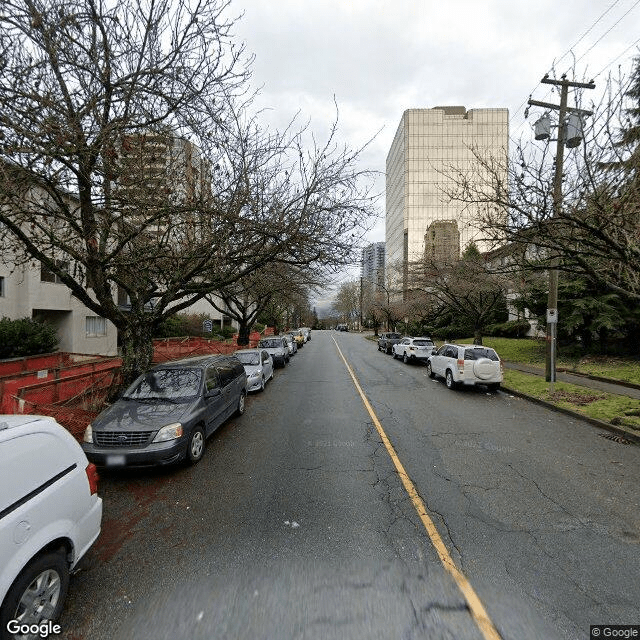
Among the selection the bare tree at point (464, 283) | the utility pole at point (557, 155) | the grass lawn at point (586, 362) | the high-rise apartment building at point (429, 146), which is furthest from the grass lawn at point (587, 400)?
the high-rise apartment building at point (429, 146)

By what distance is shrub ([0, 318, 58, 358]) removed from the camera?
12.8 m

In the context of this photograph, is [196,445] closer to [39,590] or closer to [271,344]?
[39,590]

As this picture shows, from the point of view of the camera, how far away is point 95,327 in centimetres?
2011

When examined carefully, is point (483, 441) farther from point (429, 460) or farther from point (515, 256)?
point (515, 256)

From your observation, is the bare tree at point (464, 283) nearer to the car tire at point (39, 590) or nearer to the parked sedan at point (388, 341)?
the parked sedan at point (388, 341)

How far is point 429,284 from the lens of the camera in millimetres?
20453

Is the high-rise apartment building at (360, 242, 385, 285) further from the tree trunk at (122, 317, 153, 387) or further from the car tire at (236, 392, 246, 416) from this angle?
the tree trunk at (122, 317, 153, 387)

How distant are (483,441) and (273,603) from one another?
17.3ft

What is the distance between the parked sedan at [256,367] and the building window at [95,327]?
1220 cm

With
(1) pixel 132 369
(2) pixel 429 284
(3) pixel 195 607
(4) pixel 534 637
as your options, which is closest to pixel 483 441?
(4) pixel 534 637

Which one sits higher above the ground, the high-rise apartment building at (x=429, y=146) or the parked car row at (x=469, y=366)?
the high-rise apartment building at (x=429, y=146)

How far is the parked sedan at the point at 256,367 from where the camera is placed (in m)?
11.2

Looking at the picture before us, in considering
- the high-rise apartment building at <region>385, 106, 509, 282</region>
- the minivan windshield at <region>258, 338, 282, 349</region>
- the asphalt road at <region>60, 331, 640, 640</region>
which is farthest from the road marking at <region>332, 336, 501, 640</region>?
the high-rise apartment building at <region>385, 106, 509, 282</region>

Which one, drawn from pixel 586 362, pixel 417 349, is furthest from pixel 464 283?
pixel 586 362
